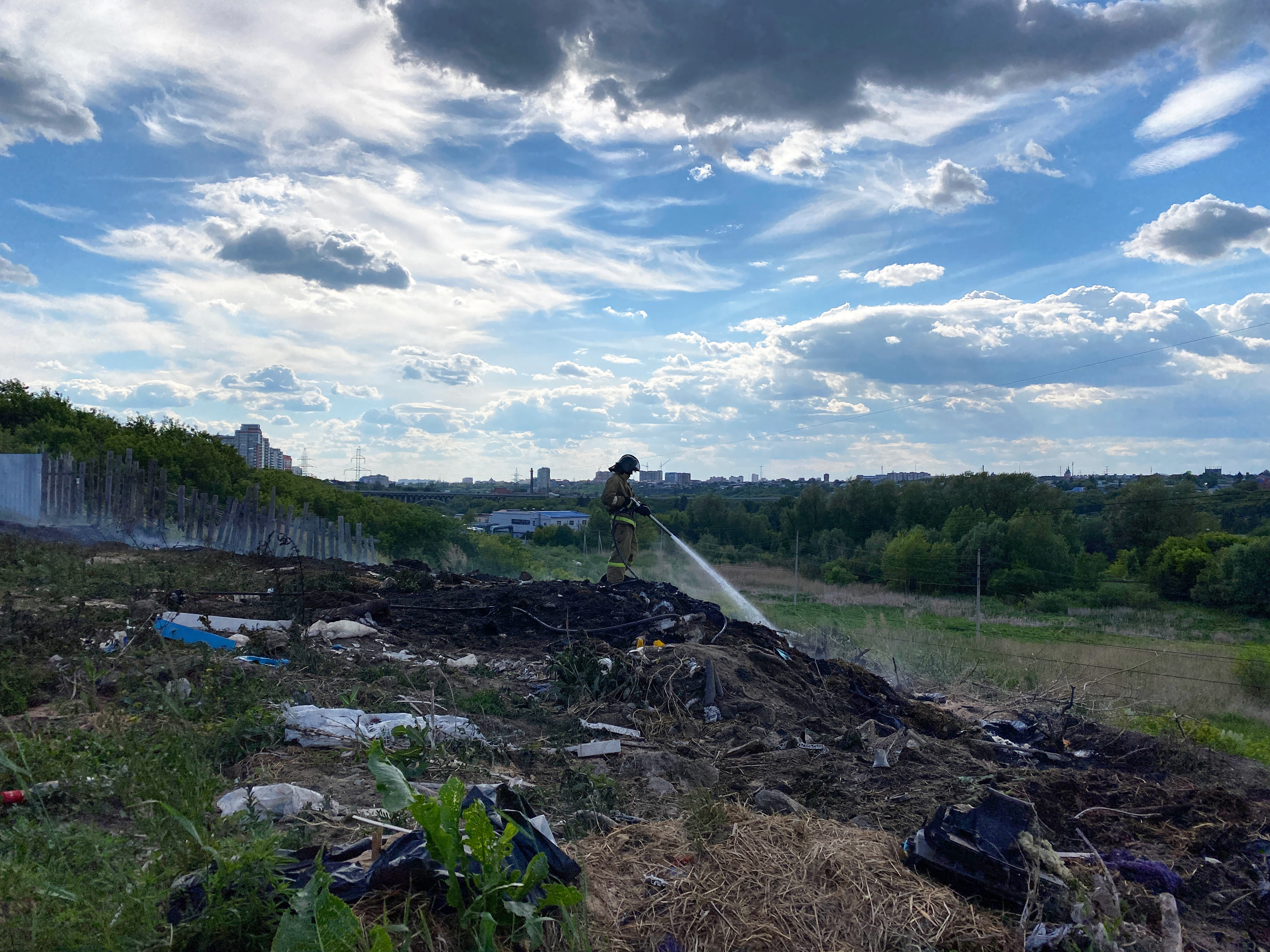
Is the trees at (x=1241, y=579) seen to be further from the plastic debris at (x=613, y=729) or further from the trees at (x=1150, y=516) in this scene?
the plastic debris at (x=613, y=729)

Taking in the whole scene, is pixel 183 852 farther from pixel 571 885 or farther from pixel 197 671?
pixel 197 671

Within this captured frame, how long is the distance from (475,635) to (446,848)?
6947 mm

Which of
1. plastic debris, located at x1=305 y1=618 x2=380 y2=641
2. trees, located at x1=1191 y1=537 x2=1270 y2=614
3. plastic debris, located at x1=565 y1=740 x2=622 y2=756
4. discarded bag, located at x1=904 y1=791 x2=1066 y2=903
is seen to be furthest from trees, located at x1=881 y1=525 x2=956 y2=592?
discarded bag, located at x1=904 y1=791 x2=1066 y2=903

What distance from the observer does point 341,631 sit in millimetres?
8320

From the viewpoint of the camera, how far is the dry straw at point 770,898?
2801 millimetres

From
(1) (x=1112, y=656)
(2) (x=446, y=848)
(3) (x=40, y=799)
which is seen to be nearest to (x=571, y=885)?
(2) (x=446, y=848)

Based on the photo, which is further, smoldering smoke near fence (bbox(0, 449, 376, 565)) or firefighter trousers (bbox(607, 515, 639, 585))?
smoldering smoke near fence (bbox(0, 449, 376, 565))

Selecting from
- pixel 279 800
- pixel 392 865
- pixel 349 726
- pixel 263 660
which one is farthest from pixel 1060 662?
pixel 392 865

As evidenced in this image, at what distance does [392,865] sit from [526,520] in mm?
47484

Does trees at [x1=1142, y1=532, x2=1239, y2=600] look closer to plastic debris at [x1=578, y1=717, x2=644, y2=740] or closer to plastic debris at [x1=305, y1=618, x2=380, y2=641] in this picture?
plastic debris at [x1=578, y1=717, x2=644, y2=740]

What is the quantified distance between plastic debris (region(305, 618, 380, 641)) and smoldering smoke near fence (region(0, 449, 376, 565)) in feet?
34.4

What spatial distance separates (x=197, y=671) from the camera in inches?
226

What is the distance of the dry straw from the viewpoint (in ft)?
9.19

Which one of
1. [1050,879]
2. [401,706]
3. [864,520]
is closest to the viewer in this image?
[1050,879]
